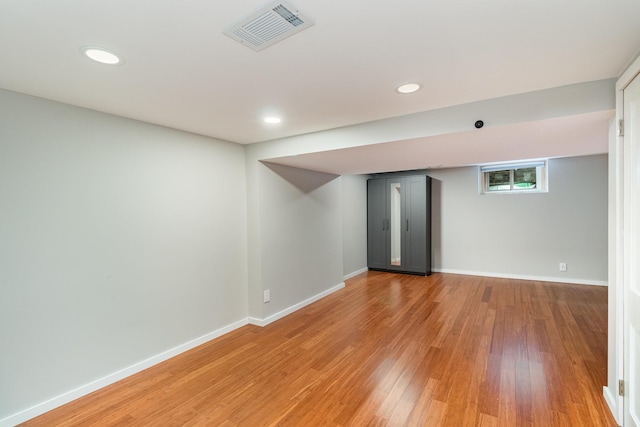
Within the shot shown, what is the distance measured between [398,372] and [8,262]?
2.99 m

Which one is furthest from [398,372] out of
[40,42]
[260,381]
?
[40,42]

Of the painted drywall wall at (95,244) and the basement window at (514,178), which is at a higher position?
the basement window at (514,178)

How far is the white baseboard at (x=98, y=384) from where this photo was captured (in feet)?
6.63

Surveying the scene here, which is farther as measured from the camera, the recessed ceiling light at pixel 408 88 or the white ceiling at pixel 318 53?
the recessed ceiling light at pixel 408 88

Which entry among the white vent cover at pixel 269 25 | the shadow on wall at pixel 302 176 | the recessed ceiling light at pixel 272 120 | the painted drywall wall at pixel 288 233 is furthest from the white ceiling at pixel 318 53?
the shadow on wall at pixel 302 176

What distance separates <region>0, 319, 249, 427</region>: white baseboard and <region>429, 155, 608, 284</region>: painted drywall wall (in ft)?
15.9

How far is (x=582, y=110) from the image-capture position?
2031 millimetres

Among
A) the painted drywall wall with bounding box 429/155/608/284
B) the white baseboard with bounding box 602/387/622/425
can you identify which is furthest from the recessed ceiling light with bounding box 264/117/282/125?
the painted drywall wall with bounding box 429/155/608/284

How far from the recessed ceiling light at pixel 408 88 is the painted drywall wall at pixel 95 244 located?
2181 mm

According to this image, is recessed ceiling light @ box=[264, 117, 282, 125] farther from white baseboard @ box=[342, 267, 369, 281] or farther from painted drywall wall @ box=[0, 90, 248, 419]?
white baseboard @ box=[342, 267, 369, 281]

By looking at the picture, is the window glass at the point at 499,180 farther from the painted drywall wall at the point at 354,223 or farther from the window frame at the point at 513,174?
the painted drywall wall at the point at 354,223

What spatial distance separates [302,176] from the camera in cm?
434

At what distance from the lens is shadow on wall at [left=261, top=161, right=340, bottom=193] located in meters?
3.95

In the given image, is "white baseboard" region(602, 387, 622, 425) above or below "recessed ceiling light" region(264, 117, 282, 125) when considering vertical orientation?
below
